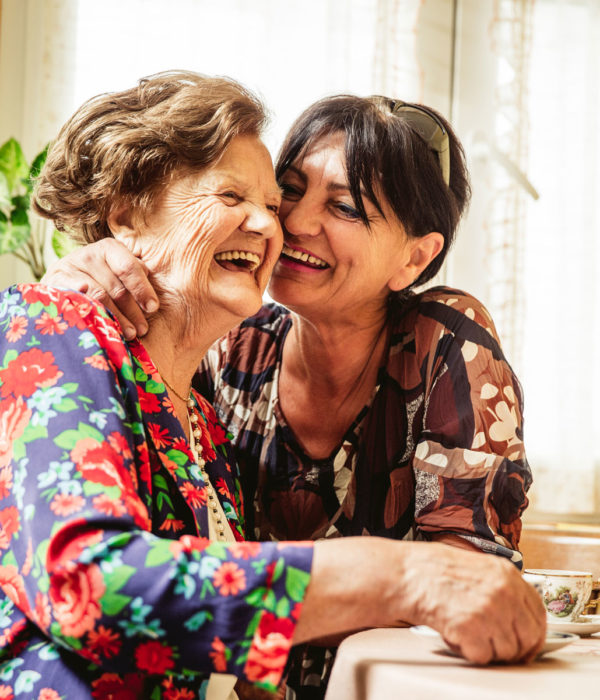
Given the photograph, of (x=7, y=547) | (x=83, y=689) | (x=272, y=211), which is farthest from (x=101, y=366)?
(x=272, y=211)

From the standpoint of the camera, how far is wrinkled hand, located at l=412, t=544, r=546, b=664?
87 cm

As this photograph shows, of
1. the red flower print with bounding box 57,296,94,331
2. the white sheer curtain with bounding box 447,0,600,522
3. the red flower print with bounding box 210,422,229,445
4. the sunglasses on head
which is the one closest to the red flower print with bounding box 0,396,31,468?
the red flower print with bounding box 57,296,94,331

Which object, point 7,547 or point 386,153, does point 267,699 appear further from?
point 386,153

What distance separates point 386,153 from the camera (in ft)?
5.18

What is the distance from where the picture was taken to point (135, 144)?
1.27 metres

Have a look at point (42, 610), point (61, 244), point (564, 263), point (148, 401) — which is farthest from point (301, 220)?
point (564, 263)

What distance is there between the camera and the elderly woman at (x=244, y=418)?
83 cm

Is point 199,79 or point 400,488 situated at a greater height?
point 199,79

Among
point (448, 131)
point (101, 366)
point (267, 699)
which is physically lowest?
point (267, 699)

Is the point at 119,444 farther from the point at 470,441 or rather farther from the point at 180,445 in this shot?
the point at 470,441

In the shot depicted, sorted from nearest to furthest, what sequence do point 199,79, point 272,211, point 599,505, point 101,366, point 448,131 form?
point 101,366
point 199,79
point 272,211
point 448,131
point 599,505

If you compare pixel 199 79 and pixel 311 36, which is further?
pixel 311 36

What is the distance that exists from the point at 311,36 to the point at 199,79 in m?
2.30

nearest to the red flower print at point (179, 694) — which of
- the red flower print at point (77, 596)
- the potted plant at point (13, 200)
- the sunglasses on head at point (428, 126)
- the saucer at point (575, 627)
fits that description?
the red flower print at point (77, 596)
